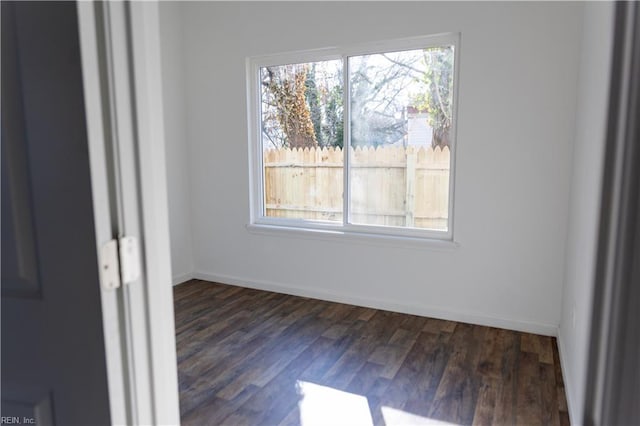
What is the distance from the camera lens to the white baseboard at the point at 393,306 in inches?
114

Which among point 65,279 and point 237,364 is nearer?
point 65,279

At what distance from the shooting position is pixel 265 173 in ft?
12.7

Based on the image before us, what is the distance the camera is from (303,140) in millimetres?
3654

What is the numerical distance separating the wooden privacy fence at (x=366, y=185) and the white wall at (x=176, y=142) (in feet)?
2.87

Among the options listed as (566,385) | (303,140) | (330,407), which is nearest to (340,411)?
(330,407)

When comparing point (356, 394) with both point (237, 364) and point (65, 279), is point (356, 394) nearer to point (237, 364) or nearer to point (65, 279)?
point (237, 364)

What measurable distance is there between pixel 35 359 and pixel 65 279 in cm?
19

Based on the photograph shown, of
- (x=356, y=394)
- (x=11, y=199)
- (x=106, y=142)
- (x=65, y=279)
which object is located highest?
(x=106, y=142)

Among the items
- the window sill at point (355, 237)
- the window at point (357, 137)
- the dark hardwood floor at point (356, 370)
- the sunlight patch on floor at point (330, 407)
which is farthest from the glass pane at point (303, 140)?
the sunlight patch on floor at point (330, 407)

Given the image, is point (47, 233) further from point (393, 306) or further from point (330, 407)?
point (393, 306)

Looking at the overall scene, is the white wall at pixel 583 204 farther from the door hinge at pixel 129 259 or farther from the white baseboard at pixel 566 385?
the door hinge at pixel 129 259

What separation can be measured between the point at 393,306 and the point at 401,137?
1.36m

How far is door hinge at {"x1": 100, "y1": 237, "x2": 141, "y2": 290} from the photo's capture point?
0.77 metres

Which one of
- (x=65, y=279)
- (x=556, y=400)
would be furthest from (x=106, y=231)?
(x=556, y=400)
